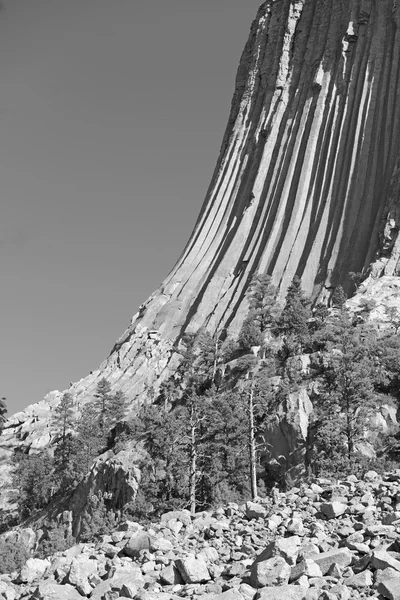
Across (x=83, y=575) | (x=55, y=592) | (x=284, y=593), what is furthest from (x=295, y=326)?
(x=284, y=593)

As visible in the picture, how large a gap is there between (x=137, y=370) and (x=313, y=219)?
2620cm

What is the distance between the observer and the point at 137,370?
215 ft

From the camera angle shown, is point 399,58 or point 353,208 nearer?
point 353,208

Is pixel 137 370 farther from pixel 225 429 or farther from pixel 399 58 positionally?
pixel 399 58

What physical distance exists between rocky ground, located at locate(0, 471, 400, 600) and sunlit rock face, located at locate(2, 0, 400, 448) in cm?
4492

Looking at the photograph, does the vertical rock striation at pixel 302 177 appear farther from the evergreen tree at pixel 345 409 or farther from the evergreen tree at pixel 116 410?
the evergreen tree at pixel 345 409

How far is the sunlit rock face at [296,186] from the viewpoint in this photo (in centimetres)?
6731

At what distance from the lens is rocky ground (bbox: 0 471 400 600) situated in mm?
8383

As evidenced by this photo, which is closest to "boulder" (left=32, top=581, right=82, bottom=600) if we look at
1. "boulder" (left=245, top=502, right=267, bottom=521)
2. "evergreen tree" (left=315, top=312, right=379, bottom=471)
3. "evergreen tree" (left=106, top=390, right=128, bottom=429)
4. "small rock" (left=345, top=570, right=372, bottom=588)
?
"small rock" (left=345, top=570, right=372, bottom=588)

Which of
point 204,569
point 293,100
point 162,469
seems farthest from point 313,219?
point 204,569

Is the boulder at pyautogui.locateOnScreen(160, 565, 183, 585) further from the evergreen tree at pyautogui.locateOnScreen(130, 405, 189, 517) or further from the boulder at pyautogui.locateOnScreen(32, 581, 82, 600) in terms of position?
the evergreen tree at pyautogui.locateOnScreen(130, 405, 189, 517)

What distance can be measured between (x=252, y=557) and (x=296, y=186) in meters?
69.4

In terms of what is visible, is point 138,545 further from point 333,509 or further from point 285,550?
point 333,509

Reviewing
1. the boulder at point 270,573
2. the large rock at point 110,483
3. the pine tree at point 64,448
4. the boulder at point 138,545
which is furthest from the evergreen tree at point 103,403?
the boulder at point 270,573
